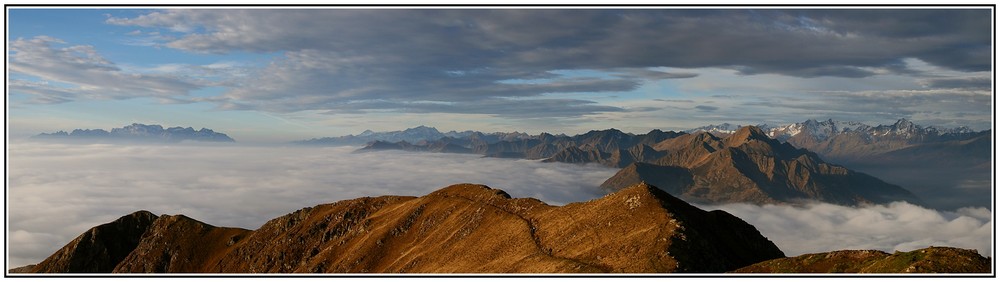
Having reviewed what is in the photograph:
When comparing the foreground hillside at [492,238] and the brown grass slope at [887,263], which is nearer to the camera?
the brown grass slope at [887,263]

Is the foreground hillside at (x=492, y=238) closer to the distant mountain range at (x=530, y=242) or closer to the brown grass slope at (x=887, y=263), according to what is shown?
the distant mountain range at (x=530, y=242)

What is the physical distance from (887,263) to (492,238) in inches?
2658

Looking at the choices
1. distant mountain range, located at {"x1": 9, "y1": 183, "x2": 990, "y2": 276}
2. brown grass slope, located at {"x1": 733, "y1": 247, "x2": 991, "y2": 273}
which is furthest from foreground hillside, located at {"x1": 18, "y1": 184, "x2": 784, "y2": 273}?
brown grass slope, located at {"x1": 733, "y1": 247, "x2": 991, "y2": 273}

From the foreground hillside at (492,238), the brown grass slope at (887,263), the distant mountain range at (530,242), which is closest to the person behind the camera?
the brown grass slope at (887,263)

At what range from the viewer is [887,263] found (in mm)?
55344

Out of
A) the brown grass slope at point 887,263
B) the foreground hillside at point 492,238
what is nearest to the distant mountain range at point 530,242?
the brown grass slope at point 887,263

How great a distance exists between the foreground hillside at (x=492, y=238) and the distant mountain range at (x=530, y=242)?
11.4 inches

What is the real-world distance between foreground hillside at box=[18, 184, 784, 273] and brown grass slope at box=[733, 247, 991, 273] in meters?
11.8

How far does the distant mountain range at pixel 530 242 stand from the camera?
211ft

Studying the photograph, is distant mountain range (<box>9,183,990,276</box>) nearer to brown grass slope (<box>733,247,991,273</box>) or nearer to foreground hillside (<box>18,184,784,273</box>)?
brown grass slope (<box>733,247,991,273</box>)

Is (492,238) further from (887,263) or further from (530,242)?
(887,263)

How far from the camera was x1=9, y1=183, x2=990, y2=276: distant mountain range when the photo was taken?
64.2 m

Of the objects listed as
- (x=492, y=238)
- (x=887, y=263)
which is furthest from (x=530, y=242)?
(x=887, y=263)

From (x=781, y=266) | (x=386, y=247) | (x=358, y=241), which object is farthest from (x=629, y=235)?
(x=358, y=241)
